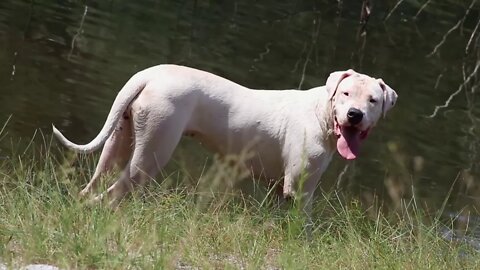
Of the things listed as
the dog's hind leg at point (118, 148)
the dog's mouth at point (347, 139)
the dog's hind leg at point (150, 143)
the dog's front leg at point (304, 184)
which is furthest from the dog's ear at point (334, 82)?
the dog's hind leg at point (118, 148)

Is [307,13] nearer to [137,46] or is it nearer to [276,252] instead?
[137,46]

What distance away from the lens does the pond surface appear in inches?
433

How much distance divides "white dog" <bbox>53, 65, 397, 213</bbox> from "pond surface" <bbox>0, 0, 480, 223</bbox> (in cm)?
71

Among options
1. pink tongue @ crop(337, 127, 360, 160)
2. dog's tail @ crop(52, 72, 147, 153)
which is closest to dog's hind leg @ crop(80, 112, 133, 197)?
dog's tail @ crop(52, 72, 147, 153)

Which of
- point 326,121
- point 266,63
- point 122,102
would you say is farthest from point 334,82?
point 266,63

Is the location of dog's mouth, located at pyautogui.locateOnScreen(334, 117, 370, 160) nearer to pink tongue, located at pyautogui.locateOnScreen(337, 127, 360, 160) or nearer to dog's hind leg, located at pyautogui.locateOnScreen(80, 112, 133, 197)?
pink tongue, located at pyautogui.locateOnScreen(337, 127, 360, 160)

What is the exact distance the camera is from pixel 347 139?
A: 726cm

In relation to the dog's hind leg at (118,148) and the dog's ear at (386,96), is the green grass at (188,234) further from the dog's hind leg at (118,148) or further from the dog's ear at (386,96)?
the dog's ear at (386,96)

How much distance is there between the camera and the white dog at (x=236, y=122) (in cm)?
703

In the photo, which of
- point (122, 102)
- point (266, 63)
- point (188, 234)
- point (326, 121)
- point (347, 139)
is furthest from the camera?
point (266, 63)

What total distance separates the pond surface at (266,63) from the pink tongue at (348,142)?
21.0 inches

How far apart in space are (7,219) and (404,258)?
7.22 feet

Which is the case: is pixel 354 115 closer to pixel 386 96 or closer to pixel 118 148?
pixel 386 96

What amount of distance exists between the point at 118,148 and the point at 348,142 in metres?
1.57
